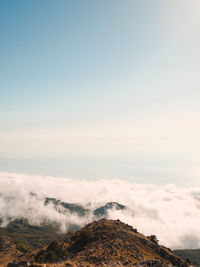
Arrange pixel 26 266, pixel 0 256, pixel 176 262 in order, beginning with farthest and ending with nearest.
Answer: pixel 0 256 < pixel 176 262 < pixel 26 266

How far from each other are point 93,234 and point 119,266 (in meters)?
46.1

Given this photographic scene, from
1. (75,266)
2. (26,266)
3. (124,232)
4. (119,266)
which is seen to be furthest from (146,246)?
(26,266)

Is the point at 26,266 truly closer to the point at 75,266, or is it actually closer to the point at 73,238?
the point at 75,266

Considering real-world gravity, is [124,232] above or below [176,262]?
above

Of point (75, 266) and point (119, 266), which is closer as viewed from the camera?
point (75, 266)

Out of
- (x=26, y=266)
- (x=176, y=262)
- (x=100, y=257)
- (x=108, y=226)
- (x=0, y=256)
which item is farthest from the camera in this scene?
(x=0, y=256)

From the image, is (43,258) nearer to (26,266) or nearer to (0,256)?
(26,266)

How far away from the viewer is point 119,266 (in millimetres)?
58125

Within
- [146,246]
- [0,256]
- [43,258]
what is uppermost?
[146,246]

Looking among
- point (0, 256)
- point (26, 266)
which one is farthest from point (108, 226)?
point (0, 256)

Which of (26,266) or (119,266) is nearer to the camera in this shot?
(26,266)

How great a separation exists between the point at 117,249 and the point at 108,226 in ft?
104

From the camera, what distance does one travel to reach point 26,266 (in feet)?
150

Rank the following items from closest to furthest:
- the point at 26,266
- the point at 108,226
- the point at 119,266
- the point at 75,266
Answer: the point at 26,266
the point at 75,266
the point at 119,266
the point at 108,226
